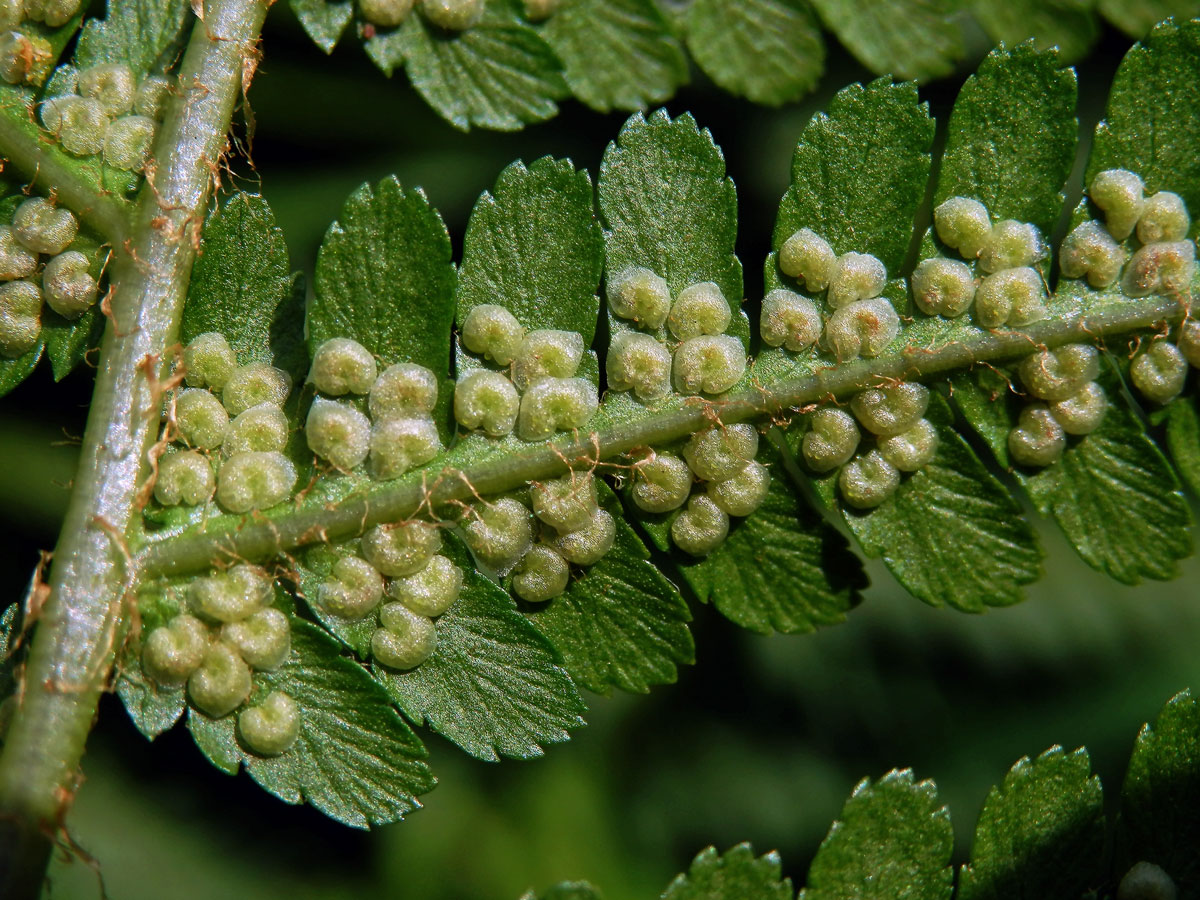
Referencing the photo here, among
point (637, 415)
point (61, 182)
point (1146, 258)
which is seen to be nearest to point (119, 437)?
point (61, 182)

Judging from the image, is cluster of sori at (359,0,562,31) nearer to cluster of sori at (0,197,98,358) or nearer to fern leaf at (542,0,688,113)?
fern leaf at (542,0,688,113)

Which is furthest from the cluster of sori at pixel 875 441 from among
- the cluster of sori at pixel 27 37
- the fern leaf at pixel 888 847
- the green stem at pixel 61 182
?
the cluster of sori at pixel 27 37

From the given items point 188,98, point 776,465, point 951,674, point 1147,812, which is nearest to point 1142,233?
point 776,465

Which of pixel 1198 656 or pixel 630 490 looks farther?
pixel 1198 656

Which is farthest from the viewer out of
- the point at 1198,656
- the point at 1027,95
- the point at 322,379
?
the point at 1198,656

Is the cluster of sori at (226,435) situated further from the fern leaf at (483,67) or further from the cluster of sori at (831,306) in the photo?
the cluster of sori at (831,306)

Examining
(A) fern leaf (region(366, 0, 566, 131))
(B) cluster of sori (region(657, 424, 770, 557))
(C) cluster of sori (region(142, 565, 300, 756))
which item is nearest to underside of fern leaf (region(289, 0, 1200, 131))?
(A) fern leaf (region(366, 0, 566, 131))

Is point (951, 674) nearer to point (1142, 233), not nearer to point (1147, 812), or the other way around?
point (1147, 812)
